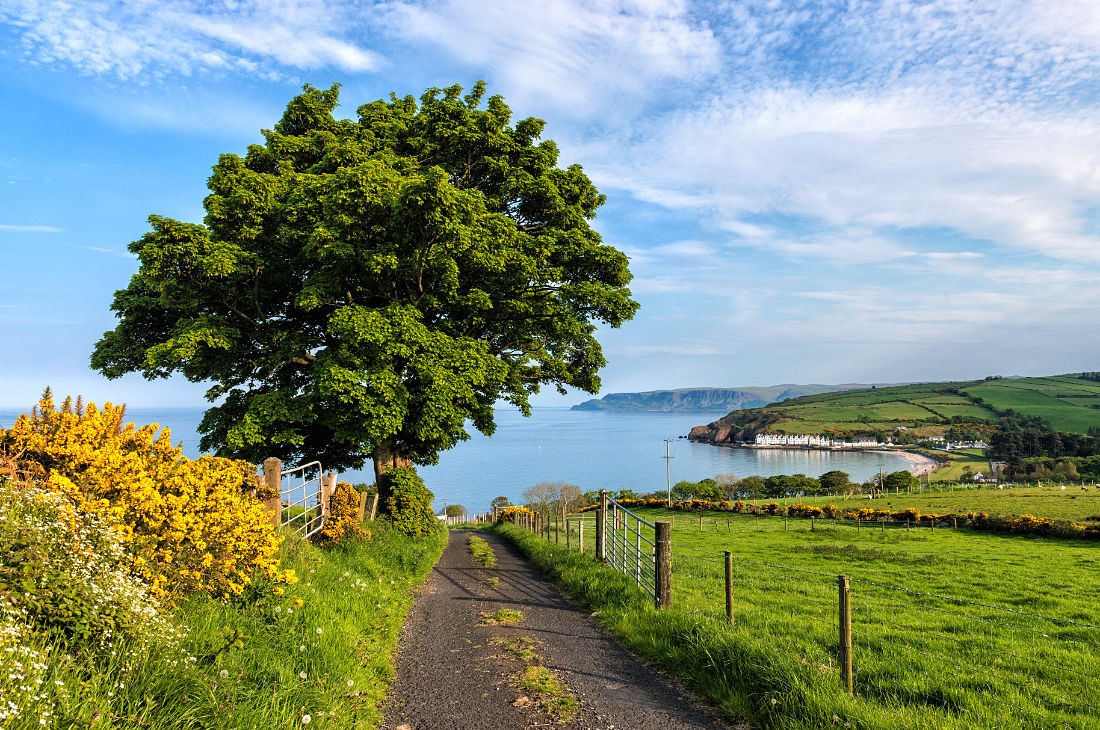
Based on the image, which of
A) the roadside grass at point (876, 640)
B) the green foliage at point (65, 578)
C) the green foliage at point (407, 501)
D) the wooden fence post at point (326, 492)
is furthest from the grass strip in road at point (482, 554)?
the green foliage at point (65, 578)

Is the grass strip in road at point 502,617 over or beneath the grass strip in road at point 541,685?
beneath

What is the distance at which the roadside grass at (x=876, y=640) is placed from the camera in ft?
21.2

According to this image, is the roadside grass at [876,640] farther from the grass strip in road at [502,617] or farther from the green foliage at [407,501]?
the green foliage at [407,501]

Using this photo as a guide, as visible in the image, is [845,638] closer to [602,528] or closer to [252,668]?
[252,668]

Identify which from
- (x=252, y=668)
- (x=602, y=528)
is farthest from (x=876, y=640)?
(x=252, y=668)

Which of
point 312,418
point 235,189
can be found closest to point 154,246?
point 235,189

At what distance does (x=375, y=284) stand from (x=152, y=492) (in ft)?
40.6

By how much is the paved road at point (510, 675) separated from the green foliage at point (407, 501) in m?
7.23

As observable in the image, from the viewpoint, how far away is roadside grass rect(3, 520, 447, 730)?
4379 mm

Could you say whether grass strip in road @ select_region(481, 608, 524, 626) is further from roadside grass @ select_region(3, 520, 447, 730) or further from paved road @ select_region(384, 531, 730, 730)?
roadside grass @ select_region(3, 520, 447, 730)

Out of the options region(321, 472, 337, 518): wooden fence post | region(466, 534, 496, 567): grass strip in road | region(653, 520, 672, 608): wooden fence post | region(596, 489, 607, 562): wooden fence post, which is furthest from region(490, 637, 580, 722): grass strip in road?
region(466, 534, 496, 567): grass strip in road

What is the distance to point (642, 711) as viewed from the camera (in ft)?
22.0

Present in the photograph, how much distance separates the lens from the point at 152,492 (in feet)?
22.7

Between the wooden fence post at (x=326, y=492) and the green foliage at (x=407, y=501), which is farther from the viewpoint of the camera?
the green foliage at (x=407, y=501)
